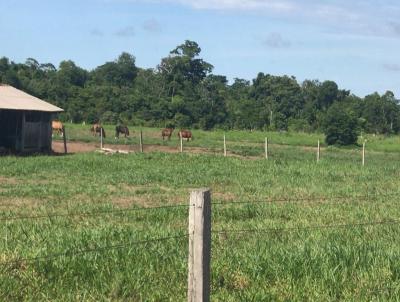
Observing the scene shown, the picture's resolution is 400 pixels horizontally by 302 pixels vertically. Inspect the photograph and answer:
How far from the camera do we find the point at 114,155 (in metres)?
31.0

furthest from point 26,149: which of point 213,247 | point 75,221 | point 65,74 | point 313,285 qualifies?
point 65,74

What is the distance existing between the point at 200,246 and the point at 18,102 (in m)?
31.3

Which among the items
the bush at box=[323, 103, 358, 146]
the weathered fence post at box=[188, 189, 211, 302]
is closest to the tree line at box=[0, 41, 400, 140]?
the bush at box=[323, 103, 358, 146]

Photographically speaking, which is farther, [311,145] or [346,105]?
[346,105]

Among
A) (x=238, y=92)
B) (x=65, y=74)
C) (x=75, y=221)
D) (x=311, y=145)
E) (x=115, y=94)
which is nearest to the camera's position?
(x=75, y=221)

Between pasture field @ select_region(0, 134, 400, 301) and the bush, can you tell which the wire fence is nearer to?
pasture field @ select_region(0, 134, 400, 301)

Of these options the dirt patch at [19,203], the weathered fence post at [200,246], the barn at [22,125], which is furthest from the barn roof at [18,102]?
the weathered fence post at [200,246]

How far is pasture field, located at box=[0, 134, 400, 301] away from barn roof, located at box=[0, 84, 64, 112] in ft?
44.1

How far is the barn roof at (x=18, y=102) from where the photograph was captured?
3353 cm

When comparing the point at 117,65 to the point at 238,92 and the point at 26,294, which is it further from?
the point at 26,294

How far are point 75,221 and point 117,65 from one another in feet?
382

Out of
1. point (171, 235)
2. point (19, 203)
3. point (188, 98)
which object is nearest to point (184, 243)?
point (171, 235)

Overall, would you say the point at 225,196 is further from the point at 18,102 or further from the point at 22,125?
the point at 18,102

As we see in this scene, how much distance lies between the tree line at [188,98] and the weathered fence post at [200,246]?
59636mm
